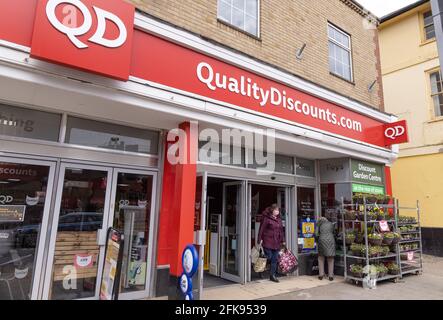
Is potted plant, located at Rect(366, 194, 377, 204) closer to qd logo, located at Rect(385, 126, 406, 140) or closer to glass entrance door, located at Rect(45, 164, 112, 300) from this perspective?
qd logo, located at Rect(385, 126, 406, 140)

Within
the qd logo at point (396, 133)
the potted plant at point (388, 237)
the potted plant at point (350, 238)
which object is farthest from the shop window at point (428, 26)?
the potted plant at point (350, 238)

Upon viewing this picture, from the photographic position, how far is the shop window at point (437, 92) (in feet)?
40.3

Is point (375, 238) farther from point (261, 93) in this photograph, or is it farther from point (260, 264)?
point (261, 93)

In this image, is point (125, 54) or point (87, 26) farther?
point (125, 54)

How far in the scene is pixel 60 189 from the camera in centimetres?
478

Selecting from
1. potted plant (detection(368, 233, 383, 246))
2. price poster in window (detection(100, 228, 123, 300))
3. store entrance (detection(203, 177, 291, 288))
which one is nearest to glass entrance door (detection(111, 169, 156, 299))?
price poster in window (detection(100, 228, 123, 300))

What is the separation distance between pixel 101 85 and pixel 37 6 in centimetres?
111

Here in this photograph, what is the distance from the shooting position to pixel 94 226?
5.07 m

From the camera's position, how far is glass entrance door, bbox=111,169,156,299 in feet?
17.4

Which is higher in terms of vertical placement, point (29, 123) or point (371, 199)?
point (29, 123)

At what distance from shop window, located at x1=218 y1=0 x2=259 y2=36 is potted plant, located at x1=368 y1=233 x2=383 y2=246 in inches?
204

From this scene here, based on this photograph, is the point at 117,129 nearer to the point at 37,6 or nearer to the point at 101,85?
the point at 101,85

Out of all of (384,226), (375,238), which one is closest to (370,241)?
(375,238)

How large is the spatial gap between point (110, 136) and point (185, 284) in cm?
280
